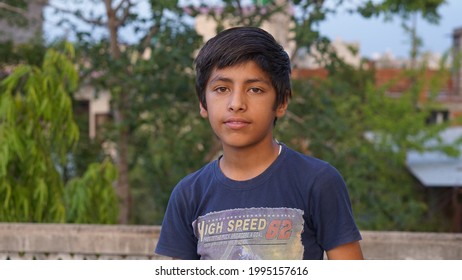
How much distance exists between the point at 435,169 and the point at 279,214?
A: 48.3ft

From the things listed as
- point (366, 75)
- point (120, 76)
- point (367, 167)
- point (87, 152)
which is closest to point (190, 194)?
point (120, 76)

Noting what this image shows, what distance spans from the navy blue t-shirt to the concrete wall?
7.22 feet

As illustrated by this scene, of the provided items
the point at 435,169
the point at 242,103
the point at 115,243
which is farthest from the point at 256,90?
the point at 435,169

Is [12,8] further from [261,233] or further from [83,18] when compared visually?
[261,233]

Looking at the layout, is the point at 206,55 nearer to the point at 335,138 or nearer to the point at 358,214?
the point at 335,138

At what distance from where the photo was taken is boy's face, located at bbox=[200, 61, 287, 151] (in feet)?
5.59

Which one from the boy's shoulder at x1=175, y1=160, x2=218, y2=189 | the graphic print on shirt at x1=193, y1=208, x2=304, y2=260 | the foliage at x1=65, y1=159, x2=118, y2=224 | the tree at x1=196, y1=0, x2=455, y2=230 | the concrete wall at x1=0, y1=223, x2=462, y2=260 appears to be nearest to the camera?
the graphic print on shirt at x1=193, y1=208, x2=304, y2=260

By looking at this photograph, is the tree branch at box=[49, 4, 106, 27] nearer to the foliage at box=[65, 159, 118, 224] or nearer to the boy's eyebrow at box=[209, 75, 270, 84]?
the foliage at box=[65, 159, 118, 224]

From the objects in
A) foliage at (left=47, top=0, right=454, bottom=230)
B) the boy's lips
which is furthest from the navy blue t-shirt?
foliage at (left=47, top=0, right=454, bottom=230)

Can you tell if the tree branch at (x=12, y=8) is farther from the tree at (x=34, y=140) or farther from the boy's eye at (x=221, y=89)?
the boy's eye at (x=221, y=89)

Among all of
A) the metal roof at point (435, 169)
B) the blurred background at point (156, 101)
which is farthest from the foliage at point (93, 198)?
the metal roof at point (435, 169)

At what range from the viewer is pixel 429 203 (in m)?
16.5

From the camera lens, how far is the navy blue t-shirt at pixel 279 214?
5.51 feet
